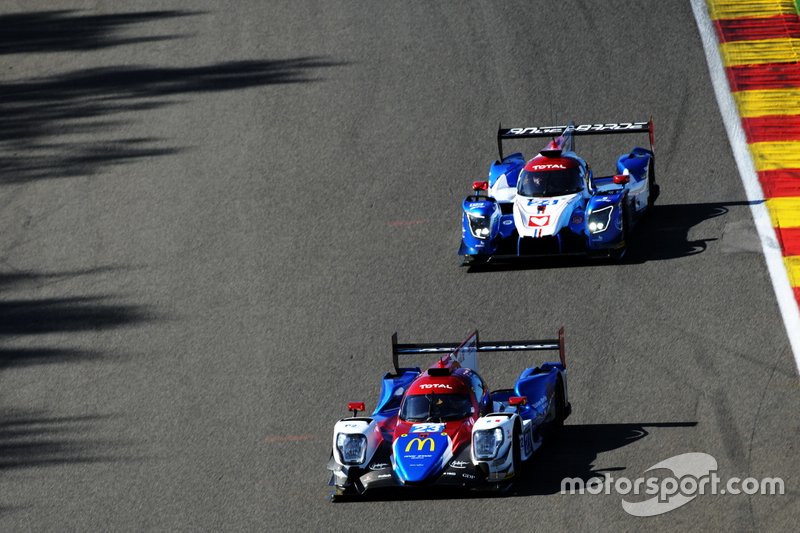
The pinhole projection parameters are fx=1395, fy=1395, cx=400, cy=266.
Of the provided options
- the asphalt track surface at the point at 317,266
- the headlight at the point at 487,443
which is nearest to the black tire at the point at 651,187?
the asphalt track surface at the point at 317,266

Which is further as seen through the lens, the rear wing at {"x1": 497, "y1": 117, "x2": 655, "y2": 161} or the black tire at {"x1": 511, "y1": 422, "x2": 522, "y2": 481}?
the rear wing at {"x1": 497, "y1": 117, "x2": 655, "y2": 161}

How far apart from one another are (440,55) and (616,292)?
9.43m

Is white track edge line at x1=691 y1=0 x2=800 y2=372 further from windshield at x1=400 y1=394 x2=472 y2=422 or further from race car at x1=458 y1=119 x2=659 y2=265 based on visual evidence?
windshield at x1=400 y1=394 x2=472 y2=422

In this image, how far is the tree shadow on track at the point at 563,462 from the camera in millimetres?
14164

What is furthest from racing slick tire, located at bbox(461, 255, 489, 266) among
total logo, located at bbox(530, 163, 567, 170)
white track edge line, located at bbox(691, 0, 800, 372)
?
white track edge line, located at bbox(691, 0, 800, 372)

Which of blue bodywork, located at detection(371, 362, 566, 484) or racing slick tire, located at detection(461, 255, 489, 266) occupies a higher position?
racing slick tire, located at detection(461, 255, 489, 266)

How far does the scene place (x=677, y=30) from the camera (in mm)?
26266

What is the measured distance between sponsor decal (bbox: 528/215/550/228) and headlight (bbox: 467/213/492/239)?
1.93 ft

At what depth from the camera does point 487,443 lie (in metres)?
13.9

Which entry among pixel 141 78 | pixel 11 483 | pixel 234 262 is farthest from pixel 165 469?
pixel 141 78

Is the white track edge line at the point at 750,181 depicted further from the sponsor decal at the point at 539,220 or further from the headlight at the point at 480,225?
the headlight at the point at 480,225

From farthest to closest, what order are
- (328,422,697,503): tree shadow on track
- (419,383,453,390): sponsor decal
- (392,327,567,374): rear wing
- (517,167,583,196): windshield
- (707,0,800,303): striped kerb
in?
1. (707,0,800,303): striped kerb
2. (517,167,583,196): windshield
3. (392,327,567,374): rear wing
4. (419,383,453,390): sponsor decal
5. (328,422,697,503): tree shadow on track

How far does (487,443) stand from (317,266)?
24.5 feet

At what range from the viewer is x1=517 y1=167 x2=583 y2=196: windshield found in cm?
1964
